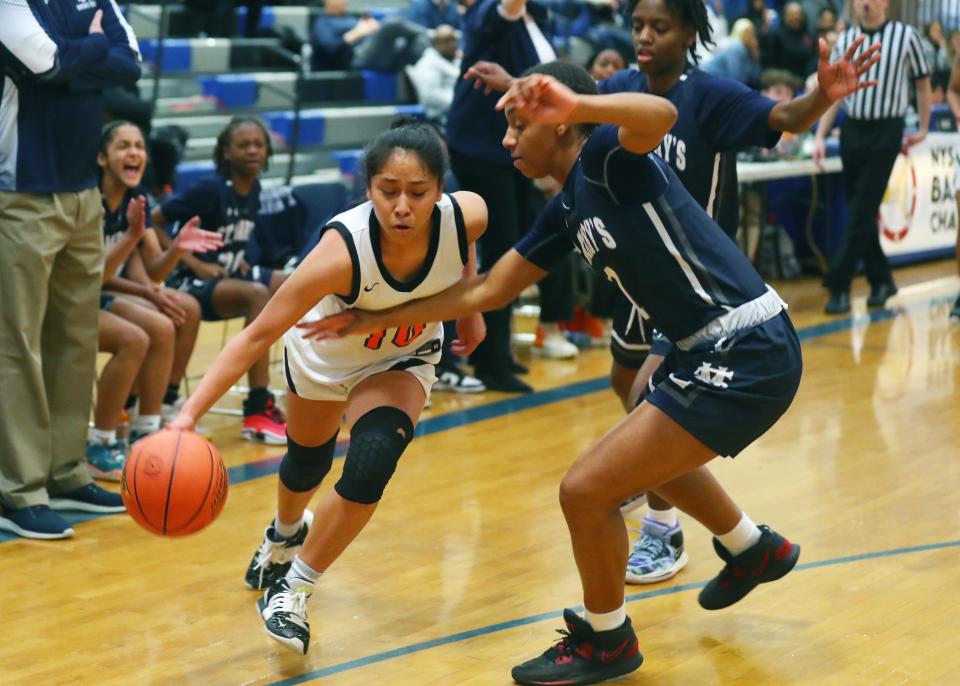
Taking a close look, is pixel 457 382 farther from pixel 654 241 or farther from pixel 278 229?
pixel 654 241

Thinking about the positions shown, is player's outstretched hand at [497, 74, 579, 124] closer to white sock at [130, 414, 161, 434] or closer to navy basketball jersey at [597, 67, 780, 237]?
navy basketball jersey at [597, 67, 780, 237]

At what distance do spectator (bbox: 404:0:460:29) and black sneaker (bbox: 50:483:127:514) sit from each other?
8.10 m

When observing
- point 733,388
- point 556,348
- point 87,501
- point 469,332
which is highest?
point 733,388

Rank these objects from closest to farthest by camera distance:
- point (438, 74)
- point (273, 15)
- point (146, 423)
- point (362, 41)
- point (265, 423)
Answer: point (146, 423), point (265, 423), point (438, 74), point (362, 41), point (273, 15)

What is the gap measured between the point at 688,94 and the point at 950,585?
179 centimetres

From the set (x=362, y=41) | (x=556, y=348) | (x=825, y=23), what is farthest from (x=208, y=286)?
(x=825, y=23)

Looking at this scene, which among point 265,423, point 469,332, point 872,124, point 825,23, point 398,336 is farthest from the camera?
point 825,23

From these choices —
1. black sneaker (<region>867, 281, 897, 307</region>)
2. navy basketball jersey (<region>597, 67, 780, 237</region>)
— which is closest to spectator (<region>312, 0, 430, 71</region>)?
black sneaker (<region>867, 281, 897, 307</region>)

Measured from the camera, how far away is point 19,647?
397 cm

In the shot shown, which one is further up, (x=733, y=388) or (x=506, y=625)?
(x=733, y=388)

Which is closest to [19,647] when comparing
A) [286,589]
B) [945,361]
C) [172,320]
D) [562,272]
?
[286,589]

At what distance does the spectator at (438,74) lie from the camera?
10945 millimetres

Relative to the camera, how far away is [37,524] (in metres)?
5.02

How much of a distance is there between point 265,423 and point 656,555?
2.58 metres
